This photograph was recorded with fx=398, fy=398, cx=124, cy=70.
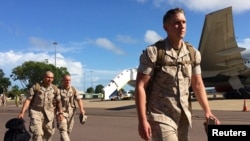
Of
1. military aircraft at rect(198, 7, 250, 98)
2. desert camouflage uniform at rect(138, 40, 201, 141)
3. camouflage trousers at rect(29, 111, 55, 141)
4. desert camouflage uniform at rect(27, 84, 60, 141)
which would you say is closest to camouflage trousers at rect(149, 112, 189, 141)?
desert camouflage uniform at rect(138, 40, 201, 141)

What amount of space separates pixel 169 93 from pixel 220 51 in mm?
31275

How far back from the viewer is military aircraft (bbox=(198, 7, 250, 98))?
31688mm

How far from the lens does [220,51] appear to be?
34.4m

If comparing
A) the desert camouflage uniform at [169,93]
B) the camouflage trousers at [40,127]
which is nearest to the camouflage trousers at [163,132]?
the desert camouflage uniform at [169,93]

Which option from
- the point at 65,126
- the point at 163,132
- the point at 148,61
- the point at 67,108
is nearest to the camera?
the point at 163,132

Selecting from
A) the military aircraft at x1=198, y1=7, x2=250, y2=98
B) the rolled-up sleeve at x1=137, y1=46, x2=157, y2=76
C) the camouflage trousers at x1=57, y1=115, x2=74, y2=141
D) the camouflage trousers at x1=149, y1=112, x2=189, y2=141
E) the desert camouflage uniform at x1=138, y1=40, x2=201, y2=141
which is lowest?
the camouflage trousers at x1=57, y1=115, x2=74, y2=141

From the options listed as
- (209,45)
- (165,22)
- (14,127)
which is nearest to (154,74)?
(165,22)

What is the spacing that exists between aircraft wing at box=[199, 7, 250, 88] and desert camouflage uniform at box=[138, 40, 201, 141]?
27.1 meters

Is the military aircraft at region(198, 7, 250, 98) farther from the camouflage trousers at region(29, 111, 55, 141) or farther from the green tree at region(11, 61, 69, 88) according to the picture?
the green tree at region(11, 61, 69, 88)

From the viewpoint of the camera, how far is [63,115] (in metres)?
8.33

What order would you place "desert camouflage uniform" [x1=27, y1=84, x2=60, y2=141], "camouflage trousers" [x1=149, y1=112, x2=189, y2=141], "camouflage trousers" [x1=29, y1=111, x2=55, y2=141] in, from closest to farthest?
1. "camouflage trousers" [x1=149, y1=112, x2=189, y2=141]
2. "camouflage trousers" [x1=29, y1=111, x2=55, y2=141]
3. "desert camouflage uniform" [x1=27, y1=84, x2=60, y2=141]

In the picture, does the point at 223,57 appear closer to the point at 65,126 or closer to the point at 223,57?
the point at 223,57

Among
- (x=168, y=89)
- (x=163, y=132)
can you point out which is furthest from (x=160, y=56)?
(x=163, y=132)

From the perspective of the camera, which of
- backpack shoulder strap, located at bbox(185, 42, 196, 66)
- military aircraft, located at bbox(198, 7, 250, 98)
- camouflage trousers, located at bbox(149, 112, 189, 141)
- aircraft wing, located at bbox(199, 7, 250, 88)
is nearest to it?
camouflage trousers, located at bbox(149, 112, 189, 141)
